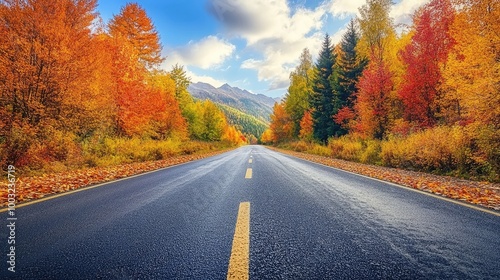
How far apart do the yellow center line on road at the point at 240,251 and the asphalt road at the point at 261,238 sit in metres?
0.04

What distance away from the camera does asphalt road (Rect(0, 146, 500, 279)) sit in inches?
74.9

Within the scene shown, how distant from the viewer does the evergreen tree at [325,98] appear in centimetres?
2739

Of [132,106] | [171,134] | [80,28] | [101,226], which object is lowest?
[101,226]

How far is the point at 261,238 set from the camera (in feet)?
8.34

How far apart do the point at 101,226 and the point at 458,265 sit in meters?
3.82

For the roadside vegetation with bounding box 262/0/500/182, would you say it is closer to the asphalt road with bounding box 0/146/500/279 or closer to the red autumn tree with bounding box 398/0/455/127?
the red autumn tree with bounding box 398/0/455/127

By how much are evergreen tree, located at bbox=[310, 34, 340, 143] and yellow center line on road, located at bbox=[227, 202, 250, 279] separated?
25.5 m

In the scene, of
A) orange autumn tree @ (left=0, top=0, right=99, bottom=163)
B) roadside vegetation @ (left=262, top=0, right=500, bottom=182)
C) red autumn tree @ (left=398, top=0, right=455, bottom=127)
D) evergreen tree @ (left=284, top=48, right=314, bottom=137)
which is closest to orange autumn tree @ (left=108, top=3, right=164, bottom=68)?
orange autumn tree @ (left=0, top=0, right=99, bottom=163)

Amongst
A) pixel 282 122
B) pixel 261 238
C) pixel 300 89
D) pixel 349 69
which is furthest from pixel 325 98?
pixel 261 238

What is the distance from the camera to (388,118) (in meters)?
18.2

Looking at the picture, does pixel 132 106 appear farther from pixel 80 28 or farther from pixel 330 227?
pixel 330 227

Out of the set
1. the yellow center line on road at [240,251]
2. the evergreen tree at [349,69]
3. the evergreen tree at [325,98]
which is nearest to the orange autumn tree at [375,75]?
the evergreen tree at [349,69]

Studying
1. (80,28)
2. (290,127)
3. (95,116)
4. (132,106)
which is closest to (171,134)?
(132,106)

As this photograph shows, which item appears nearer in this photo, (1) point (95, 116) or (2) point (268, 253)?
(2) point (268, 253)
